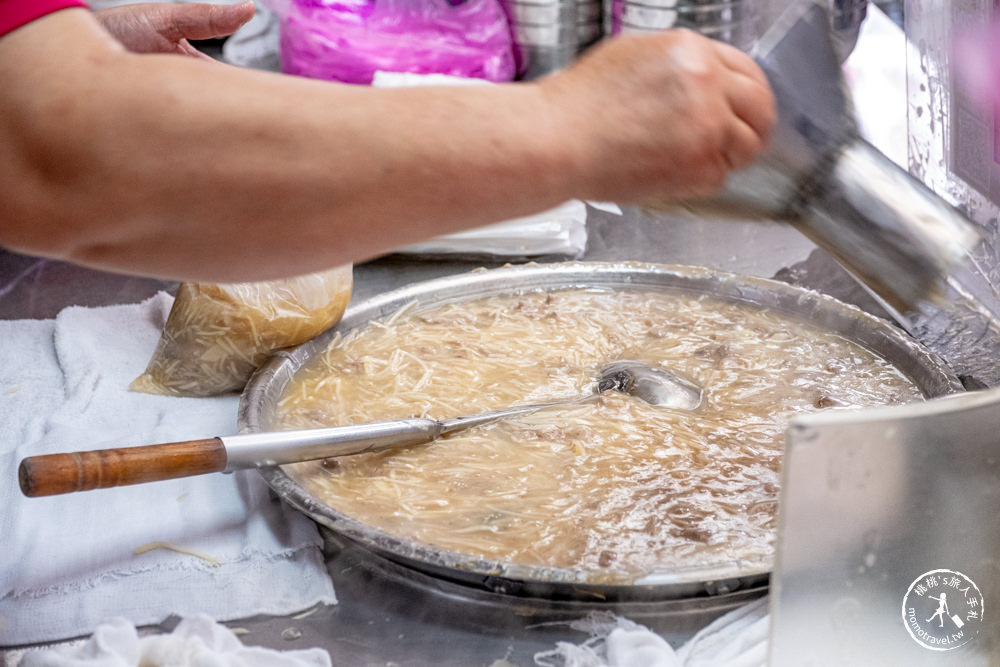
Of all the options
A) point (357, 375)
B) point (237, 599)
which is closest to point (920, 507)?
point (237, 599)

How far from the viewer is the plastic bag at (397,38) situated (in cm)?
384

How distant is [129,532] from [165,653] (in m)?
0.39

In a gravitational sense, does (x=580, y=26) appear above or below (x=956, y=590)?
below

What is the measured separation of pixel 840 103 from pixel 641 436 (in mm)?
742

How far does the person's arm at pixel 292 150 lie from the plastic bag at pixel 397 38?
287 cm

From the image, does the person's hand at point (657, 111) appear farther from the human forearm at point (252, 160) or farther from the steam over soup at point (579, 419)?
the steam over soup at point (579, 419)

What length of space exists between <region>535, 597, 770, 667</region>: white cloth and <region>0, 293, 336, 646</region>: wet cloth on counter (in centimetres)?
39

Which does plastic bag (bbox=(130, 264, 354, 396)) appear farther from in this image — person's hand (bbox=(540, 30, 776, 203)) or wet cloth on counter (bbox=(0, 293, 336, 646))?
person's hand (bbox=(540, 30, 776, 203))

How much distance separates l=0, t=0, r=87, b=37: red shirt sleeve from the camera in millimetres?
1019

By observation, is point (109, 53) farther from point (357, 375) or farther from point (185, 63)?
point (357, 375)

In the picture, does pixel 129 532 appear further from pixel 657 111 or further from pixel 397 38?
pixel 397 38

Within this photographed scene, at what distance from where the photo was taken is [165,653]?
1.35 m

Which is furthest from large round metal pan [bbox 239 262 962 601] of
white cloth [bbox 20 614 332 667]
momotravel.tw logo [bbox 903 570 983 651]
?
momotravel.tw logo [bbox 903 570 983 651]

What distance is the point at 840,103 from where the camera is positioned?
4.32 ft
